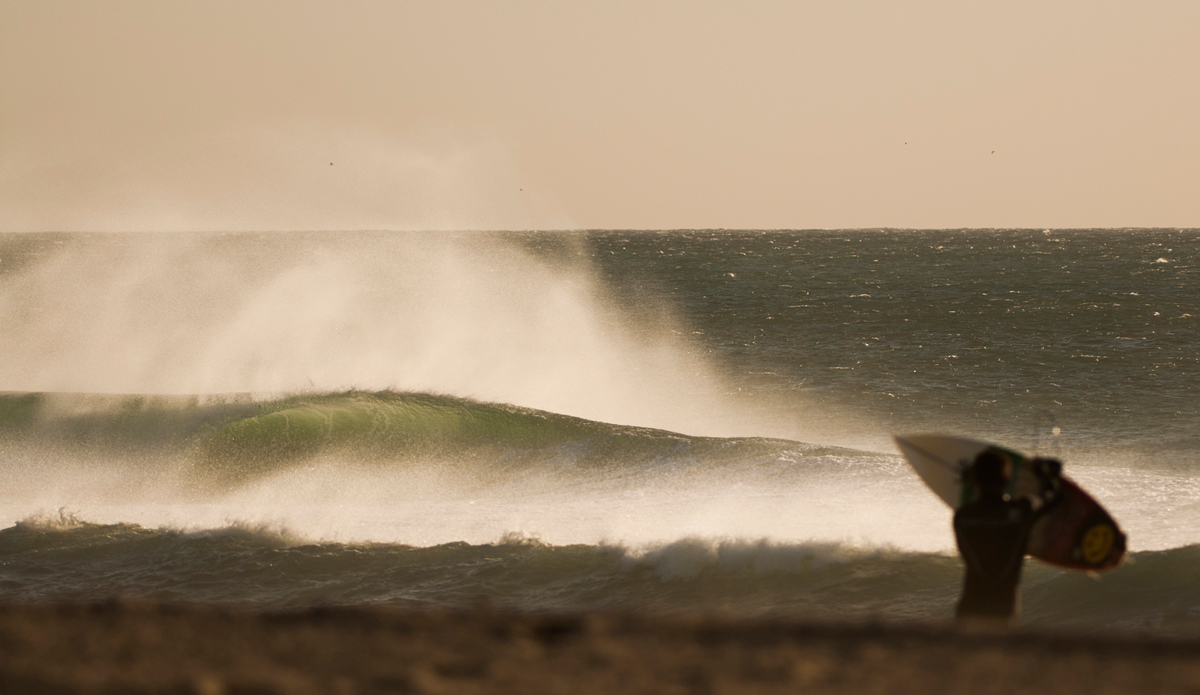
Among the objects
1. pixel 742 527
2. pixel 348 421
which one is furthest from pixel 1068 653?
pixel 348 421

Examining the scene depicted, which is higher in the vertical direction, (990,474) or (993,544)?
(990,474)

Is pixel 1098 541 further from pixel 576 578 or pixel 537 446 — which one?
pixel 537 446

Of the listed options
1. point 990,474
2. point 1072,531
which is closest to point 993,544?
point 990,474

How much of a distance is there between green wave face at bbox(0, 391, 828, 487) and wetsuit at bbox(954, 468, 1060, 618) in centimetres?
866

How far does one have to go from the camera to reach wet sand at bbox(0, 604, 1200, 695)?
305 cm

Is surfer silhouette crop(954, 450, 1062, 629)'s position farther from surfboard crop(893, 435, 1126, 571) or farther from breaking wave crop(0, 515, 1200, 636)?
breaking wave crop(0, 515, 1200, 636)

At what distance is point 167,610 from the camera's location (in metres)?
3.96

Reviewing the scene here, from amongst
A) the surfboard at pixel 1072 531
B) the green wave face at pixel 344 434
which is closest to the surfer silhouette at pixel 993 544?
the surfboard at pixel 1072 531

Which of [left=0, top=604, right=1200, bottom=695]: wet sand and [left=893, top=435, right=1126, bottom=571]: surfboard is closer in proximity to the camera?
[left=0, top=604, right=1200, bottom=695]: wet sand

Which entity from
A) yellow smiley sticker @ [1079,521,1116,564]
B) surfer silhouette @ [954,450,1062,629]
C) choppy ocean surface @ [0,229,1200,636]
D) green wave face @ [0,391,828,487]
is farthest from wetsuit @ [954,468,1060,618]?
green wave face @ [0,391,828,487]

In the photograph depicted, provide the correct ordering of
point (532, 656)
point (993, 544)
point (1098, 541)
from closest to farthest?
point (532, 656) < point (993, 544) < point (1098, 541)

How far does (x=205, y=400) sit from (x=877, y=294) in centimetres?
3445

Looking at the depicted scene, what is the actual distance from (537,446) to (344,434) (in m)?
3.08

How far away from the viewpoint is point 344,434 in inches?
597
